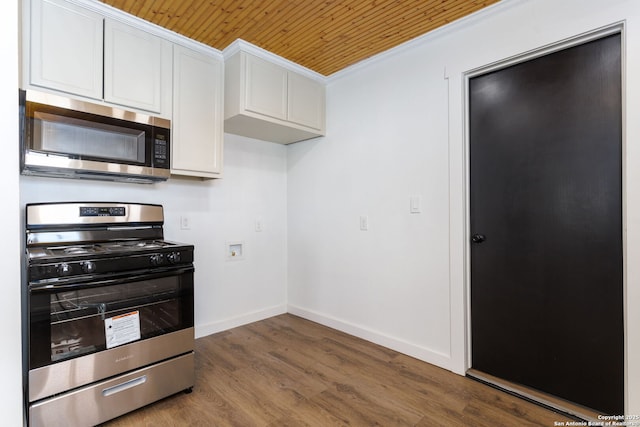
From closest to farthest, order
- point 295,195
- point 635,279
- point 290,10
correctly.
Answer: point 635,279
point 290,10
point 295,195

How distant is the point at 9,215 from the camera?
134 cm

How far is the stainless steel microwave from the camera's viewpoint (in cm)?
175

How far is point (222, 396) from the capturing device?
1947mm

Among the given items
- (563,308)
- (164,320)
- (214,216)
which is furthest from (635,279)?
(214,216)

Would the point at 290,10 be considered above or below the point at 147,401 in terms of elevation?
above

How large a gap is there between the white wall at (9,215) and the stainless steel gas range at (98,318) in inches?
3.2

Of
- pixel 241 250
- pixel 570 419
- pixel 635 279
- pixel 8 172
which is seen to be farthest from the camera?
pixel 241 250

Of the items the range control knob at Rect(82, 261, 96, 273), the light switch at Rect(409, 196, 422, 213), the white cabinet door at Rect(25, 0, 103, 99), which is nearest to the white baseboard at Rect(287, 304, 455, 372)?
the light switch at Rect(409, 196, 422, 213)

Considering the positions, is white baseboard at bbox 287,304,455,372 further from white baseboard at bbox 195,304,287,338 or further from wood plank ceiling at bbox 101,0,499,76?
wood plank ceiling at bbox 101,0,499,76

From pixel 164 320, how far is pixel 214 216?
1194 millimetres

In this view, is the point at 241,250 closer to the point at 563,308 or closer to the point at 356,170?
the point at 356,170

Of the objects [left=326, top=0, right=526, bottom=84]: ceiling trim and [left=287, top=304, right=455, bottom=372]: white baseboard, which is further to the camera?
[left=287, top=304, right=455, bottom=372]: white baseboard

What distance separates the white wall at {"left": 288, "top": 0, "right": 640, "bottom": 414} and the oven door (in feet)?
4.77

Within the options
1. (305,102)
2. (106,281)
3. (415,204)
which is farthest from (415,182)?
(106,281)
